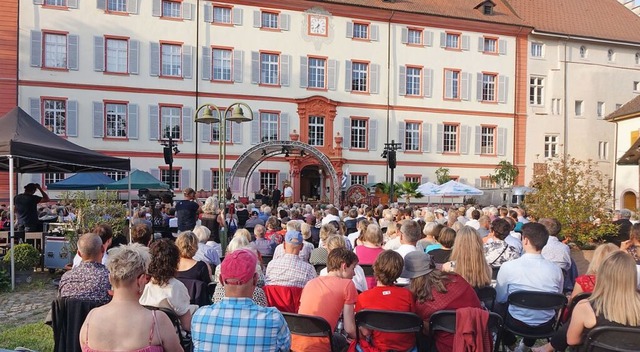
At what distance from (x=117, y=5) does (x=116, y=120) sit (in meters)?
5.92

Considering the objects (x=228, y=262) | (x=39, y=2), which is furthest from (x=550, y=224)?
(x=39, y=2)

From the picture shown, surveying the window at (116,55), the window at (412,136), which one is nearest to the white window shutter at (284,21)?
the window at (116,55)

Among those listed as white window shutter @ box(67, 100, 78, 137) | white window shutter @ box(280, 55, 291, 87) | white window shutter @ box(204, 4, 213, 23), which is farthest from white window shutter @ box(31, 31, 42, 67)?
white window shutter @ box(280, 55, 291, 87)

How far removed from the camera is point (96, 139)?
29406 mm

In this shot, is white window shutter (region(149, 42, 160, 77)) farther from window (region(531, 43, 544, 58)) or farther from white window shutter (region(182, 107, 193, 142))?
window (region(531, 43, 544, 58))

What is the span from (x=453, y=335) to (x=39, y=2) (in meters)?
29.6

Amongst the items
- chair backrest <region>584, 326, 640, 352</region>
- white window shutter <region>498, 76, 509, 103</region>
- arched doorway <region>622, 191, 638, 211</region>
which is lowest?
arched doorway <region>622, 191, 638, 211</region>

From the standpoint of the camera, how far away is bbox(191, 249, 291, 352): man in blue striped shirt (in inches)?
120

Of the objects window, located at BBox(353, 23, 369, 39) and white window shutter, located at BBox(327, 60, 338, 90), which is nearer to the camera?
white window shutter, located at BBox(327, 60, 338, 90)

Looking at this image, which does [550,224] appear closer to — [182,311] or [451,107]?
[182,311]

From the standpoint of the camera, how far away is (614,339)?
365 cm

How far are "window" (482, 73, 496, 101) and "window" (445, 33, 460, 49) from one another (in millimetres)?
2728

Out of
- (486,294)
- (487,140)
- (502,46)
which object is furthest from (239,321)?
(502,46)

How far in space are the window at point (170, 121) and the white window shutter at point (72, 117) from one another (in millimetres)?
4239
